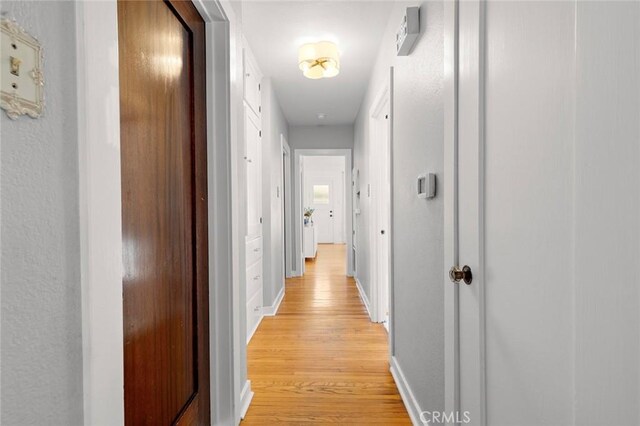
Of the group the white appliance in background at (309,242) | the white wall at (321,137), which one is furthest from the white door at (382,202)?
the white appliance in background at (309,242)

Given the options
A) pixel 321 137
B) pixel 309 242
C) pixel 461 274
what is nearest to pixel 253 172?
pixel 461 274

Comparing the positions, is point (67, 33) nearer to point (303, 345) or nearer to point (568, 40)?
point (568, 40)

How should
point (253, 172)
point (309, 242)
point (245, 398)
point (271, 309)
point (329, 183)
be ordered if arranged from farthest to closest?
point (329, 183) → point (309, 242) → point (271, 309) → point (253, 172) → point (245, 398)

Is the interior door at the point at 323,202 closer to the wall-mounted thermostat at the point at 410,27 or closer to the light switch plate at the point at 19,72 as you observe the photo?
the wall-mounted thermostat at the point at 410,27

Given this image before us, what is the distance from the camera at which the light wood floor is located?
1.79m

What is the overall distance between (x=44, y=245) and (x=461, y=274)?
37.6 inches

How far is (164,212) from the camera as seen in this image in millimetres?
1191

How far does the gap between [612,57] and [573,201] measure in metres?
0.22

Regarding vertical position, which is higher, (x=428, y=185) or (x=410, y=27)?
(x=410, y=27)

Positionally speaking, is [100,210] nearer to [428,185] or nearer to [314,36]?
[428,185]

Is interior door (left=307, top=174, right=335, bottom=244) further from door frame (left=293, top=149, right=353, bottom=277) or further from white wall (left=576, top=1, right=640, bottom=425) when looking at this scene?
white wall (left=576, top=1, right=640, bottom=425)

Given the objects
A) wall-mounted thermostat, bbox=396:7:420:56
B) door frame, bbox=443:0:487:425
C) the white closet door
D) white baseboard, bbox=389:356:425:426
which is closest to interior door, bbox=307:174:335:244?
the white closet door

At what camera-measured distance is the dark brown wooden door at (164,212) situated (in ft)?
3.19

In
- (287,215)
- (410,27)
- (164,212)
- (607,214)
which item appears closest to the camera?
Result: (607,214)
